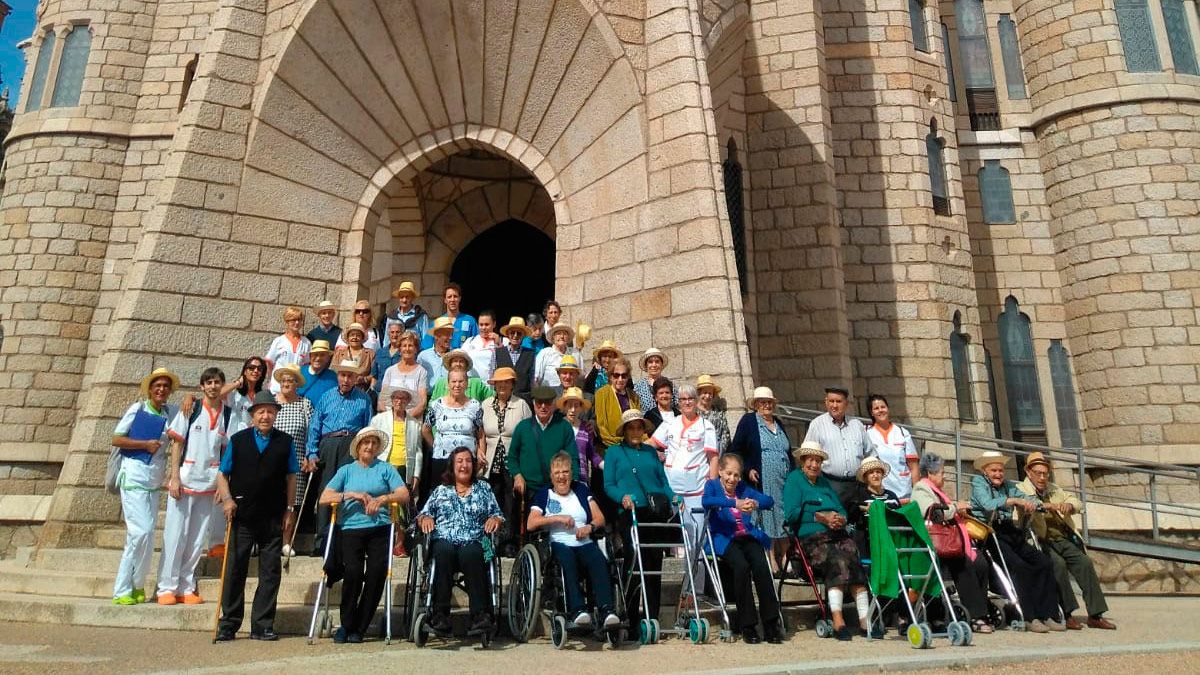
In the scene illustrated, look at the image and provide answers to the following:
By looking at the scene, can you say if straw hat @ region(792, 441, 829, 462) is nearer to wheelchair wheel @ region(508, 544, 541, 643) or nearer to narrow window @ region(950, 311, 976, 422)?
wheelchair wheel @ region(508, 544, 541, 643)

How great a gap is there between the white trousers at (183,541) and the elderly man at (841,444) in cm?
478

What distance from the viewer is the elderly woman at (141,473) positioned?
5691 mm

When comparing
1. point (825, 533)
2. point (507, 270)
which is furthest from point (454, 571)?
point (507, 270)

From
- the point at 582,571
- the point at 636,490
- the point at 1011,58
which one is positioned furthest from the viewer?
the point at 1011,58

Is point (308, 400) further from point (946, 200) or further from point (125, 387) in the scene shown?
point (946, 200)

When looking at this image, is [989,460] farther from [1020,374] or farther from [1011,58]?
[1011,58]

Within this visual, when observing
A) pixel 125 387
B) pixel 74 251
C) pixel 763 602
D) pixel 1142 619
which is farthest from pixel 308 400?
pixel 74 251

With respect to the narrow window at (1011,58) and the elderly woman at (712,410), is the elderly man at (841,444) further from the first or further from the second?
the narrow window at (1011,58)

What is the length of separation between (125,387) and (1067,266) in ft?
48.0

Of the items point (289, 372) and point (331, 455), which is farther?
point (289, 372)

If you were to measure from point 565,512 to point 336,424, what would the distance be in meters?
2.26

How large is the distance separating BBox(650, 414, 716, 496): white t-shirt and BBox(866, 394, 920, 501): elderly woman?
154 cm

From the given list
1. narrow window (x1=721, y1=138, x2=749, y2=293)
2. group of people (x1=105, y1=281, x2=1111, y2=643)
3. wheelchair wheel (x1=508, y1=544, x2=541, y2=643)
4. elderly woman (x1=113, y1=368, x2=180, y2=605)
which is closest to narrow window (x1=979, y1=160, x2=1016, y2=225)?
narrow window (x1=721, y1=138, x2=749, y2=293)

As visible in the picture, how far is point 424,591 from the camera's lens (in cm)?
495
